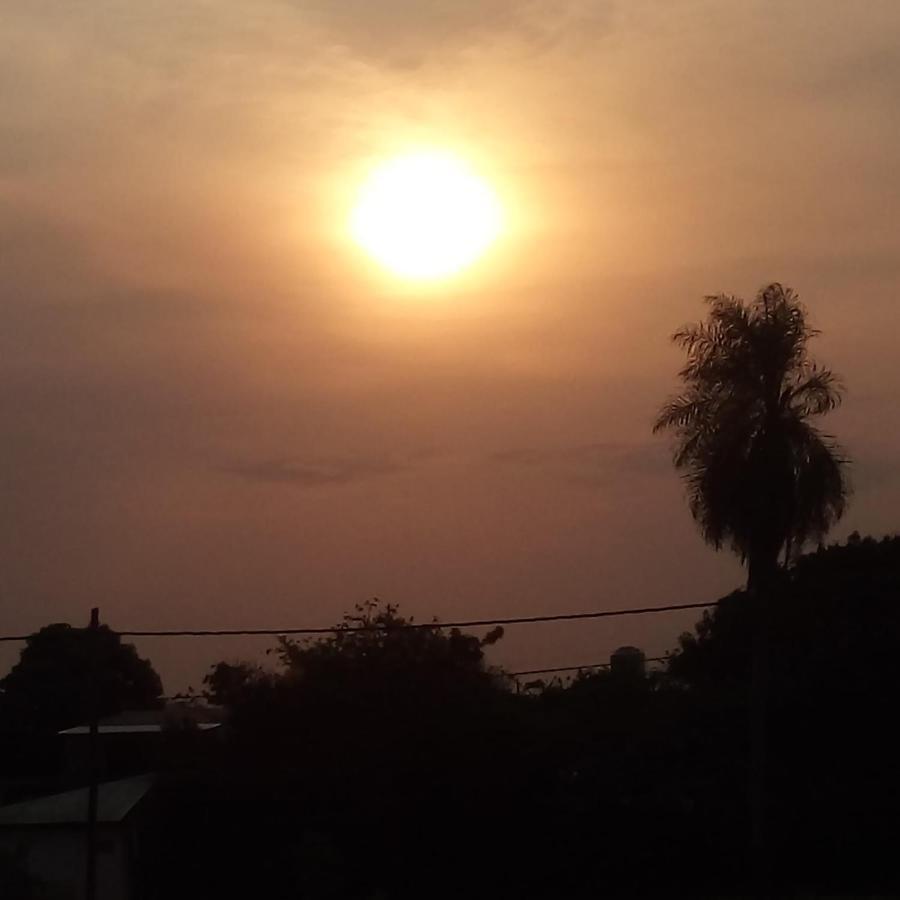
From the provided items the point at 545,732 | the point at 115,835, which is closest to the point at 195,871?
the point at 115,835

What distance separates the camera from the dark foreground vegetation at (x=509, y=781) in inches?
1406

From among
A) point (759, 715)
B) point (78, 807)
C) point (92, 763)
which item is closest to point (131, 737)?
point (78, 807)

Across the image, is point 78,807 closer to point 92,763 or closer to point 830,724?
point 92,763

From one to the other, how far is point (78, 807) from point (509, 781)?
459 inches

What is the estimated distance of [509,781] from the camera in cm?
3603

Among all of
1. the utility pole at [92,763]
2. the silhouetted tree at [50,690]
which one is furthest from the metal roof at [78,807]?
the silhouetted tree at [50,690]

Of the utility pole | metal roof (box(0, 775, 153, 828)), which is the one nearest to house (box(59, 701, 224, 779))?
metal roof (box(0, 775, 153, 828))

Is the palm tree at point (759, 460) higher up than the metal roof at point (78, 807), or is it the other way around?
the palm tree at point (759, 460)

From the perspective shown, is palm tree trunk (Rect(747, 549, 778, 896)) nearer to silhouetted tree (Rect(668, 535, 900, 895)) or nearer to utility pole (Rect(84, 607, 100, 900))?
silhouetted tree (Rect(668, 535, 900, 895))

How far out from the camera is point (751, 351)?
35844mm

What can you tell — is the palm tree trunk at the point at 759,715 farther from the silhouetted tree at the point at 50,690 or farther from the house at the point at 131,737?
the silhouetted tree at the point at 50,690

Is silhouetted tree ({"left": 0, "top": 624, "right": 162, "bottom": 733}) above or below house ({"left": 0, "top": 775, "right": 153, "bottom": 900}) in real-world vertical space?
above

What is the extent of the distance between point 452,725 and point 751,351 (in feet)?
36.7

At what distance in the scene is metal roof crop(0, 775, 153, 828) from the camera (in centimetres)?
3834
